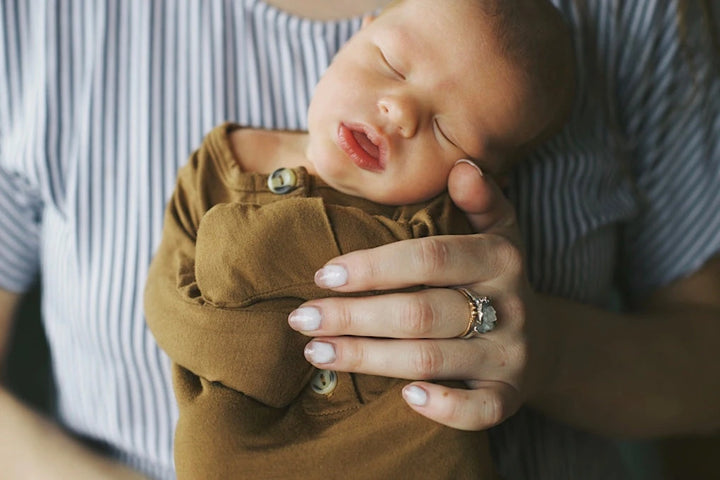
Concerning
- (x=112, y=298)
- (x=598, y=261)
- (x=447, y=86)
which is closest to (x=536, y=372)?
(x=598, y=261)

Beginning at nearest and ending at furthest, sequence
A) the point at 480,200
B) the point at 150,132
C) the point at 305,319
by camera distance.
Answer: the point at 305,319 < the point at 480,200 < the point at 150,132

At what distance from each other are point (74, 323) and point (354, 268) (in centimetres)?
50

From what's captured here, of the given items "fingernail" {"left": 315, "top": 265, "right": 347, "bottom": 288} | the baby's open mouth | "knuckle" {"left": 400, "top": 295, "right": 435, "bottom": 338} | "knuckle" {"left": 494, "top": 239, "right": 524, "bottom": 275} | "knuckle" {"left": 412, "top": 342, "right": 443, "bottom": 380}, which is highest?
Answer: the baby's open mouth

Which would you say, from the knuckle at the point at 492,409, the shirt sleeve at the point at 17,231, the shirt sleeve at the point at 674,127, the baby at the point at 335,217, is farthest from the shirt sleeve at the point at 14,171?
the shirt sleeve at the point at 674,127

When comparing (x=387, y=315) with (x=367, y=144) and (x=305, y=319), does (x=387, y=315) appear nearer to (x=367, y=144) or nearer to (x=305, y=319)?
(x=305, y=319)

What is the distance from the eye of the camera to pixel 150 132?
99cm

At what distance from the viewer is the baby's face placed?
A: 811mm

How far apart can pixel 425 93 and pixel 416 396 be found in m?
0.35

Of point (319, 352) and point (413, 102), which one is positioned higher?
point (413, 102)

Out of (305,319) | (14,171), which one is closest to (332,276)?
(305,319)

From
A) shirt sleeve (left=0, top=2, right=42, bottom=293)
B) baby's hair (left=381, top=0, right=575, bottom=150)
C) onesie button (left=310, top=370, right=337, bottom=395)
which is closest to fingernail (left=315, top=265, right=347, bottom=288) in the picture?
onesie button (left=310, top=370, right=337, bottom=395)

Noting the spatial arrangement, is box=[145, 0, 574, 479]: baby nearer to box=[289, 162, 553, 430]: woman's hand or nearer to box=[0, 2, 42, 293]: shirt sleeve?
box=[289, 162, 553, 430]: woman's hand

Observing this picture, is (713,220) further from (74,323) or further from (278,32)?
(74,323)

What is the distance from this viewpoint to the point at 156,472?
1.06 metres
